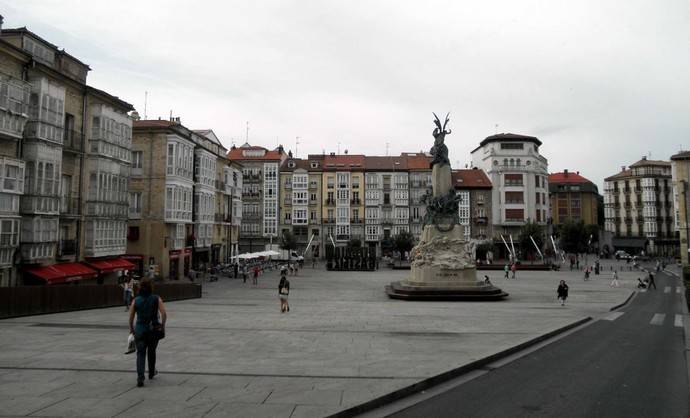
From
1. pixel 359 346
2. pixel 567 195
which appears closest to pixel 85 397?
pixel 359 346

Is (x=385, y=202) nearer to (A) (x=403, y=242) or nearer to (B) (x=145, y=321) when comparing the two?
(A) (x=403, y=242)

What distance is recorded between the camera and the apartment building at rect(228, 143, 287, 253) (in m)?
82.7

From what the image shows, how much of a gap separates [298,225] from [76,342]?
7092 cm

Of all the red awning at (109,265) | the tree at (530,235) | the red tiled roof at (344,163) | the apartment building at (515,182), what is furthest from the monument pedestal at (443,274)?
the apartment building at (515,182)

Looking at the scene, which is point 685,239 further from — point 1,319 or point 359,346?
point 1,319

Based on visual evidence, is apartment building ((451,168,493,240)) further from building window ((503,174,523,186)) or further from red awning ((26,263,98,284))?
red awning ((26,263,98,284))

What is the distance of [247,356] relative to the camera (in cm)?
1072

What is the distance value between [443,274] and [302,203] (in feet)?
188

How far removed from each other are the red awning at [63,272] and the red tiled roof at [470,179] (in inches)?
2589

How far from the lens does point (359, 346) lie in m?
12.1

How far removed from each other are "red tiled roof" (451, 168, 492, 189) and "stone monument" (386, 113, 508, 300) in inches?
2141

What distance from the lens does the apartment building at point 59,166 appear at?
2400 centimetres

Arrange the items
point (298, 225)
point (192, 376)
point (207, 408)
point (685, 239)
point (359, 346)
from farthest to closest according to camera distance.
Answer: point (298, 225)
point (685, 239)
point (359, 346)
point (192, 376)
point (207, 408)

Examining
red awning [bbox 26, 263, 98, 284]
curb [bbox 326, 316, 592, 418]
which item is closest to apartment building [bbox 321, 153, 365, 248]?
red awning [bbox 26, 263, 98, 284]
